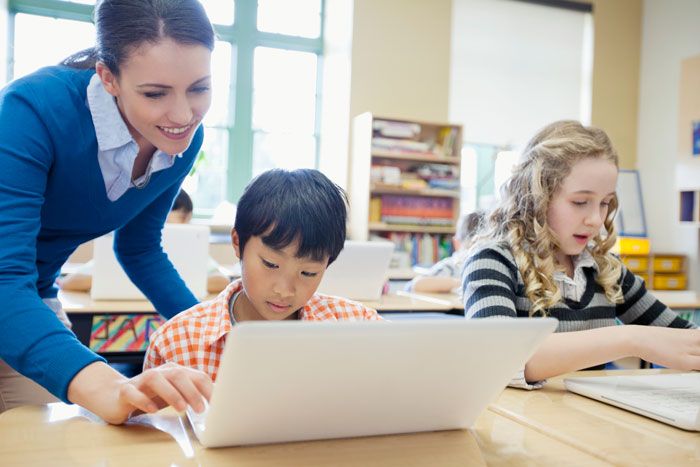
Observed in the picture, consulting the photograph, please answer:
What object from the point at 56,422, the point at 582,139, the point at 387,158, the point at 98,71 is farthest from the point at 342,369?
the point at 387,158

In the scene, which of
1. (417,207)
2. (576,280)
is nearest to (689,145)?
(417,207)

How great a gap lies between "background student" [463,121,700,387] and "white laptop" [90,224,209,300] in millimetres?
1063

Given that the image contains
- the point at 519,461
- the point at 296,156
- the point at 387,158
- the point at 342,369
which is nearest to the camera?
the point at 342,369

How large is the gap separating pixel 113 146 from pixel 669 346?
3.03 ft

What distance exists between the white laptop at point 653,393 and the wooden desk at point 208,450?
7.7 inches

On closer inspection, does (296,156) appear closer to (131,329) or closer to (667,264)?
(667,264)

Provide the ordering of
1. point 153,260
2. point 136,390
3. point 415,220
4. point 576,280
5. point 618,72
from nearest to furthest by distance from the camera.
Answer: point 136,390 < point 153,260 < point 576,280 < point 415,220 < point 618,72

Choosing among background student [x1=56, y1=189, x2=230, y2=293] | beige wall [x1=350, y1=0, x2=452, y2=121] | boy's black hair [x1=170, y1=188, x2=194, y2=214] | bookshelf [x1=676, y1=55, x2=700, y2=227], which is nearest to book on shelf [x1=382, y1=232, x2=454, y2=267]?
beige wall [x1=350, y1=0, x2=452, y2=121]

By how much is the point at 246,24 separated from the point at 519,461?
535cm

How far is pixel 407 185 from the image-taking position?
5.31 m

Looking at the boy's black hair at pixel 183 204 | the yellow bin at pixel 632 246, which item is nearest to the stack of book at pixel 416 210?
the yellow bin at pixel 632 246

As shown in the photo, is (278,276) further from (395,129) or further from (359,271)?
(395,129)

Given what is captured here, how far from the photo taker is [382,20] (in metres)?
5.57

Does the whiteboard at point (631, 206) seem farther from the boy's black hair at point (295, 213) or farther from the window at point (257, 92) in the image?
the boy's black hair at point (295, 213)
